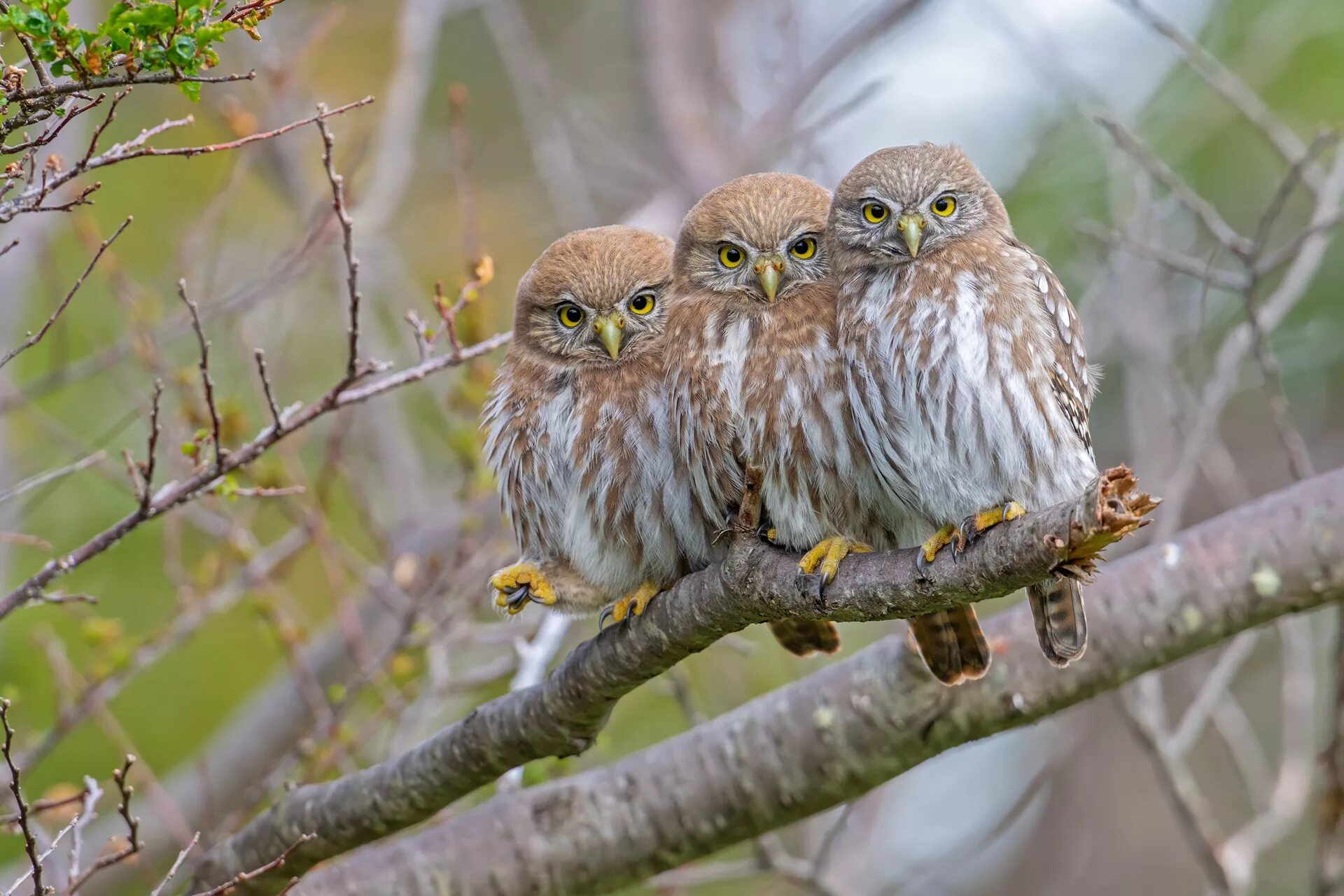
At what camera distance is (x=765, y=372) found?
148 inches

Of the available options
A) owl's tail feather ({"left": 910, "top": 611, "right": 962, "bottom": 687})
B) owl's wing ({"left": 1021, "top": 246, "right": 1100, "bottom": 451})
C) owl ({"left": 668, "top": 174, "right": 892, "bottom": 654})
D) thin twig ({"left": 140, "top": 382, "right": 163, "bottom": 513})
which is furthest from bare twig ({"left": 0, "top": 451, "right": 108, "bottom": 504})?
owl's wing ({"left": 1021, "top": 246, "right": 1100, "bottom": 451})

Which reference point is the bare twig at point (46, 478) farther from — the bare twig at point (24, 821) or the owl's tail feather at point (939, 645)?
the owl's tail feather at point (939, 645)

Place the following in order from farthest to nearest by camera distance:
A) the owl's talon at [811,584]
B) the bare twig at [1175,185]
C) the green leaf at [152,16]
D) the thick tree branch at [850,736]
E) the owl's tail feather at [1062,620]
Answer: the bare twig at [1175,185], the thick tree branch at [850,736], the owl's tail feather at [1062,620], the owl's talon at [811,584], the green leaf at [152,16]

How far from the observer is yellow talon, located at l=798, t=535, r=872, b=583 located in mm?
3256

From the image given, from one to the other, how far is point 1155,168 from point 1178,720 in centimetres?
628

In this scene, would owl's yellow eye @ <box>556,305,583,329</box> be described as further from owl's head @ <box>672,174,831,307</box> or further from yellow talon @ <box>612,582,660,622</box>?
yellow talon @ <box>612,582,660,622</box>

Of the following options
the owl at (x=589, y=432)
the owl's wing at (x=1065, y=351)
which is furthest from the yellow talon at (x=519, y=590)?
the owl's wing at (x=1065, y=351)

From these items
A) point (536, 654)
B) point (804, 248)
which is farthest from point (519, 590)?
point (804, 248)

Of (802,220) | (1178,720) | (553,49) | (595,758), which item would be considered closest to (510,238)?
(553,49)

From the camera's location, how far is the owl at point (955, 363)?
11.6ft

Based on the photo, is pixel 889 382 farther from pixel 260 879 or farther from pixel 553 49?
pixel 553 49

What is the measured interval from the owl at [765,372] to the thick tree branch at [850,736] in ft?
1.04

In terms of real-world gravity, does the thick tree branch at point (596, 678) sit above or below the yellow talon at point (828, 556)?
below

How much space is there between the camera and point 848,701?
4.11 metres
